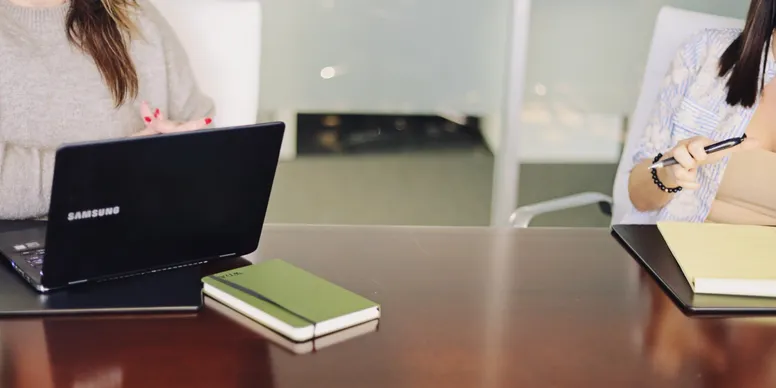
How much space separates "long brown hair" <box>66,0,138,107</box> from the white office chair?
3.03ft

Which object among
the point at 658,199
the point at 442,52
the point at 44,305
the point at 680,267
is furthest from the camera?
the point at 442,52

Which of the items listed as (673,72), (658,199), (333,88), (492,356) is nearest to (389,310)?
(492,356)

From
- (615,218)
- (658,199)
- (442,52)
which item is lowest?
(615,218)

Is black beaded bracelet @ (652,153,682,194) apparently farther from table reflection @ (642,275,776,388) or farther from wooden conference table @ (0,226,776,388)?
table reflection @ (642,275,776,388)

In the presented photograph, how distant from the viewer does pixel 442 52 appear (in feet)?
9.51

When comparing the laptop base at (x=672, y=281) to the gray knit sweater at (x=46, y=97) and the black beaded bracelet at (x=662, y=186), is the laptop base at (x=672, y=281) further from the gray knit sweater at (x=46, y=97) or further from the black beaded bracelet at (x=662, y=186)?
the gray knit sweater at (x=46, y=97)

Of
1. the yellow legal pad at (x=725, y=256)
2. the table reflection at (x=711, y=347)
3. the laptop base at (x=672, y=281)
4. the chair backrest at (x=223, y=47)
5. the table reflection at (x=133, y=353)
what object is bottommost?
the table reflection at (x=711, y=347)

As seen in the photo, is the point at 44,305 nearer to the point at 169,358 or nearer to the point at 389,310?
the point at 169,358

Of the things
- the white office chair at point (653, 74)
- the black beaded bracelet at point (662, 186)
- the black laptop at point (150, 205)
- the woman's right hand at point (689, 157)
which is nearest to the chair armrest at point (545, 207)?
the white office chair at point (653, 74)

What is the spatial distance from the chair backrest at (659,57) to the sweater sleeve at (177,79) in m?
0.96

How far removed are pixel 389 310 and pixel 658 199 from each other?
829 millimetres

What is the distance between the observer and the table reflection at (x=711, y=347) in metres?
1.04

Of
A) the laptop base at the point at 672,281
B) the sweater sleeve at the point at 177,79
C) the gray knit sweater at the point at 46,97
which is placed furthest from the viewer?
the sweater sleeve at the point at 177,79

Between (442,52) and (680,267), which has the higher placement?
(442,52)
